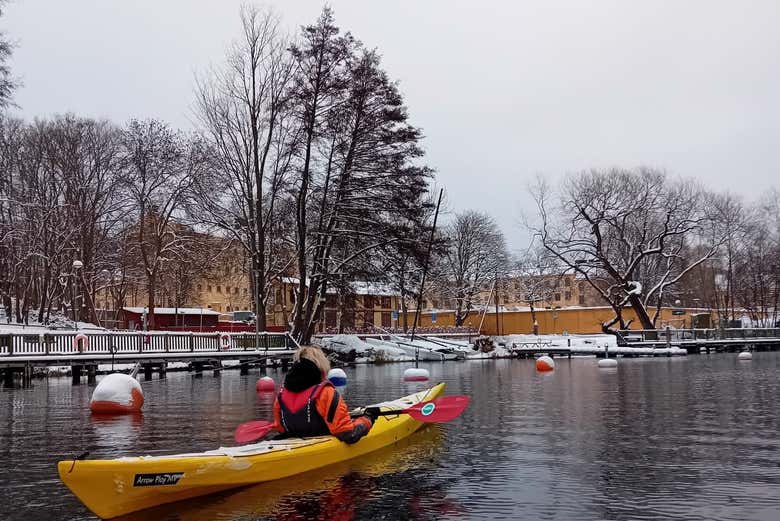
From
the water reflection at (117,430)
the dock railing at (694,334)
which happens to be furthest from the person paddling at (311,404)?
the dock railing at (694,334)

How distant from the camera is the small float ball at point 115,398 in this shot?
15055 millimetres

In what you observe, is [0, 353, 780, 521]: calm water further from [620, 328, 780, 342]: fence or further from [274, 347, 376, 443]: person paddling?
[620, 328, 780, 342]: fence

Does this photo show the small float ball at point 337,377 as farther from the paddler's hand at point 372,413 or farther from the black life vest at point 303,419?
the black life vest at point 303,419

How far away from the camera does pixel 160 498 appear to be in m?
6.98

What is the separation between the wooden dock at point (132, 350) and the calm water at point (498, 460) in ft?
21.2

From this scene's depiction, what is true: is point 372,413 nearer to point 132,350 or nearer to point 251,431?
point 251,431

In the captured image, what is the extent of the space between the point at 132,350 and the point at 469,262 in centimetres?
4404

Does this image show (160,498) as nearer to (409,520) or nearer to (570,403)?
(409,520)

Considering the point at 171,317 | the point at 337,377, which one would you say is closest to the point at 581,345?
the point at 337,377

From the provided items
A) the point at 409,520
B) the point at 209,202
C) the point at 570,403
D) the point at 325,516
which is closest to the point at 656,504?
the point at 409,520

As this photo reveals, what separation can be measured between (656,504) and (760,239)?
63.1m

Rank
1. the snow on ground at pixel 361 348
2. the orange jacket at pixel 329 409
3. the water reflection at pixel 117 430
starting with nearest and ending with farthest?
1. the orange jacket at pixel 329 409
2. the water reflection at pixel 117 430
3. the snow on ground at pixel 361 348

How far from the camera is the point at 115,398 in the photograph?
15.0 metres

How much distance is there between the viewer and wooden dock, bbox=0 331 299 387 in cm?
2442
